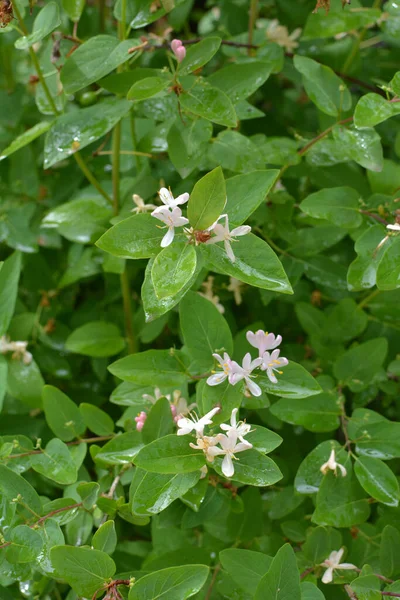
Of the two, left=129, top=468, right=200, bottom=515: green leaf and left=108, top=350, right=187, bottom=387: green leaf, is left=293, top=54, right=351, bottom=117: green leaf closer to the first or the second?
left=108, top=350, right=187, bottom=387: green leaf

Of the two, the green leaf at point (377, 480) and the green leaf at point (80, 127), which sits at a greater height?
the green leaf at point (80, 127)

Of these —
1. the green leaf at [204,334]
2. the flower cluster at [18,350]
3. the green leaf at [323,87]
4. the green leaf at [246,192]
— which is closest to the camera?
the green leaf at [246,192]

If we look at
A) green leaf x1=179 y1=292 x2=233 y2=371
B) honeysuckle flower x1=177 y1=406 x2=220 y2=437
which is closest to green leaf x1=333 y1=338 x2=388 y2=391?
green leaf x1=179 y1=292 x2=233 y2=371

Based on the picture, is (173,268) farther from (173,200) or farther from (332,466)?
(332,466)

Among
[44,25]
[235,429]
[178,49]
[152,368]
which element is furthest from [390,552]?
[44,25]

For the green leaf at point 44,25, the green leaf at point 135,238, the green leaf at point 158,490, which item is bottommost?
the green leaf at point 158,490

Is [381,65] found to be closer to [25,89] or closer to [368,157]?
[368,157]

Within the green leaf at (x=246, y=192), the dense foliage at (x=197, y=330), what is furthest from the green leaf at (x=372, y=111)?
the green leaf at (x=246, y=192)

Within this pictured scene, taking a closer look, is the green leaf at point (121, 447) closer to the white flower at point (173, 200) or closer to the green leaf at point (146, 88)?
the white flower at point (173, 200)
